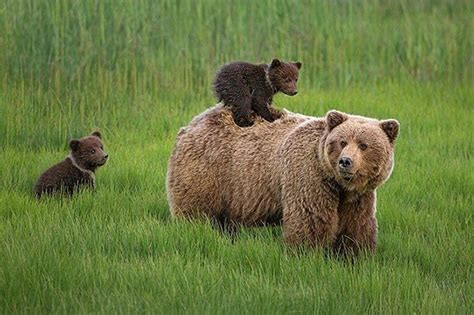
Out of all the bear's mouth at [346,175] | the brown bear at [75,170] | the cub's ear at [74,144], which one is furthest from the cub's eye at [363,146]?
the cub's ear at [74,144]

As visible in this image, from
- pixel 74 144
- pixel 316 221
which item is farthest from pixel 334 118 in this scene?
pixel 74 144

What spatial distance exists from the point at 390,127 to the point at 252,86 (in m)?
1.57

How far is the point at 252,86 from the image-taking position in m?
6.95

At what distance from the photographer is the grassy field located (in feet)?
16.4

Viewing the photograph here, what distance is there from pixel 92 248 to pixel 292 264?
1.29m

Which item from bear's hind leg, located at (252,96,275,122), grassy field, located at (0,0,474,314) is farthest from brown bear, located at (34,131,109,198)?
bear's hind leg, located at (252,96,275,122)

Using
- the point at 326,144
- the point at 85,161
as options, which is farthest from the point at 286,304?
the point at 85,161

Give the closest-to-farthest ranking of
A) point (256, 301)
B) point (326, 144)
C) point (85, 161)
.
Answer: point (256, 301) → point (326, 144) → point (85, 161)

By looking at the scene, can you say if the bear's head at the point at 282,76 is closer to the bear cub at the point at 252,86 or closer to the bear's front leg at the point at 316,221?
the bear cub at the point at 252,86

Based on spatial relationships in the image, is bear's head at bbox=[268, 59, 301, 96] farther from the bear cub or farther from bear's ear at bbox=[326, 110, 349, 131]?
bear's ear at bbox=[326, 110, 349, 131]

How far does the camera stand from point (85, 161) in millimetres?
7648

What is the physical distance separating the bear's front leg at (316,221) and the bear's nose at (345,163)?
41 centimetres

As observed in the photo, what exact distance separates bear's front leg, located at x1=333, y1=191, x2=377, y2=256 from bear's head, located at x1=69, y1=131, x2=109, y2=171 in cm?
Answer: 256

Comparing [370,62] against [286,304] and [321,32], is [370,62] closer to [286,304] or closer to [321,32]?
[321,32]
